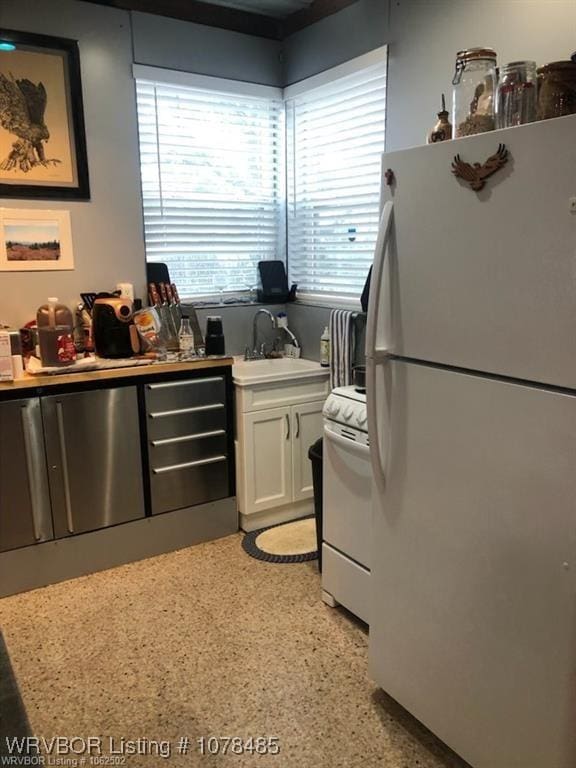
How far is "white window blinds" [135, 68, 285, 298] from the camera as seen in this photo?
3.34 metres

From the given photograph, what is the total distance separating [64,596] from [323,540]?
3.92 feet

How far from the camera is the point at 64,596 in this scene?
269 centimetres

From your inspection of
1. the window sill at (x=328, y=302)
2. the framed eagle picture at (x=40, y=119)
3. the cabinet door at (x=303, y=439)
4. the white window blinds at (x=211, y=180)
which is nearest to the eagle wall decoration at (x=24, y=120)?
the framed eagle picture at (x=40, y=119)

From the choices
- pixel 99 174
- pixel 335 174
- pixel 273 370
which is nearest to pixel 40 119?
pixel 99 174

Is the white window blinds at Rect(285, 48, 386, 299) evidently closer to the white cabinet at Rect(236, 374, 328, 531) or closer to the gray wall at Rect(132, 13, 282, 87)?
the gray wall at Rect(132, 13, 282, 87)

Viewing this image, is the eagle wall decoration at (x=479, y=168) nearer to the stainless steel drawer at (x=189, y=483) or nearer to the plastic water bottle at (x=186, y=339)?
the plastic water bottle at (x=186, y=339)

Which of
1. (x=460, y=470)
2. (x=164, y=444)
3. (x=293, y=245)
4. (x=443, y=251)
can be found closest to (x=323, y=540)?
(x=164, y=444)

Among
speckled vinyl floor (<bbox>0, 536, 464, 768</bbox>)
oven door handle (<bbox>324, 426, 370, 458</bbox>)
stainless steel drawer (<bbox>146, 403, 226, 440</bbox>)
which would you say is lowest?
speckled vinyl floor (<bbox>0, 536, 464, 768</bbox>)

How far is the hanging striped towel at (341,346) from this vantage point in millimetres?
3184

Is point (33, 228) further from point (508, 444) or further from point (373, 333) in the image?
point (508, 444)

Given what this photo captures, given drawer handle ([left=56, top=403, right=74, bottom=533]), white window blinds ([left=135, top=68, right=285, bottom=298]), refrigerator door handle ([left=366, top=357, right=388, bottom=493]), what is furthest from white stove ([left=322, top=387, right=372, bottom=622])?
white window blinds ([left=135, top=68, right=285, bottom=298])

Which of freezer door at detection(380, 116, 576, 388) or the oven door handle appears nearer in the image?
freezer door at detection(380, 116, 576, 388)

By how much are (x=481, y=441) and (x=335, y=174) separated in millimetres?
2250

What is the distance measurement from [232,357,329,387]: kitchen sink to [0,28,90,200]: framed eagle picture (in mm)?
1269
